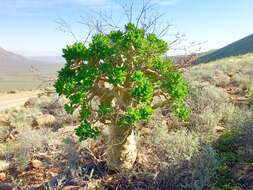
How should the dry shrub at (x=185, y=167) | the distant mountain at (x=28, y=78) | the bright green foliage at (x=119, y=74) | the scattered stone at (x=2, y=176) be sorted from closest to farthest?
the bright green foliage at (x=119, y=74) → the dry shrub at (x=185, y=167) → the distant mountain at (x=28, y=78) → the scattered stone at (x=2, y=176)

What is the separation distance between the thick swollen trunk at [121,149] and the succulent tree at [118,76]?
113 mm

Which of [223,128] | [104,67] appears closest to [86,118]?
[104,67]

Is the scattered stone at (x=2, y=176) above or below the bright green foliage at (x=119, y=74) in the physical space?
below

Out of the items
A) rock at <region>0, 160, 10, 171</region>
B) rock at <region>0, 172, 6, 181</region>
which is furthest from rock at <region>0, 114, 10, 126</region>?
rock at <region>0, 172, 6, 181</region>

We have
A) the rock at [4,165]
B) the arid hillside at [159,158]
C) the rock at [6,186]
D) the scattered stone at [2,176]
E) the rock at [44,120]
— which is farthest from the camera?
the rock at [44,120]

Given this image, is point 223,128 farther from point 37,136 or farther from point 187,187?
A: point 37,136

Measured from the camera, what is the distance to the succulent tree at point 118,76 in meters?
3.45

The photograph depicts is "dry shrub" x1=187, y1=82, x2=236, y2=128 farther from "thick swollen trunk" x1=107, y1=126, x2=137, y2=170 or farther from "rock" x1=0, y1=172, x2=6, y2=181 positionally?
"rock" x1=0, y1=172, x2=6, y2=181

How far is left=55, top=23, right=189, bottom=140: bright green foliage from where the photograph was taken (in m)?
3.45

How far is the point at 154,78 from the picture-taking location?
13.1ft

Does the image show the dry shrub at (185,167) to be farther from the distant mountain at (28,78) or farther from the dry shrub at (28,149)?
the dry shrub at (28,149)

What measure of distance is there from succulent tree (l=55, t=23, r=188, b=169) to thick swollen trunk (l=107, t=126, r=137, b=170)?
0.11m

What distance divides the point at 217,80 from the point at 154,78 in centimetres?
920

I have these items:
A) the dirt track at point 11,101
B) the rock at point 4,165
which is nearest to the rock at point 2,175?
the rock at point 4,165
